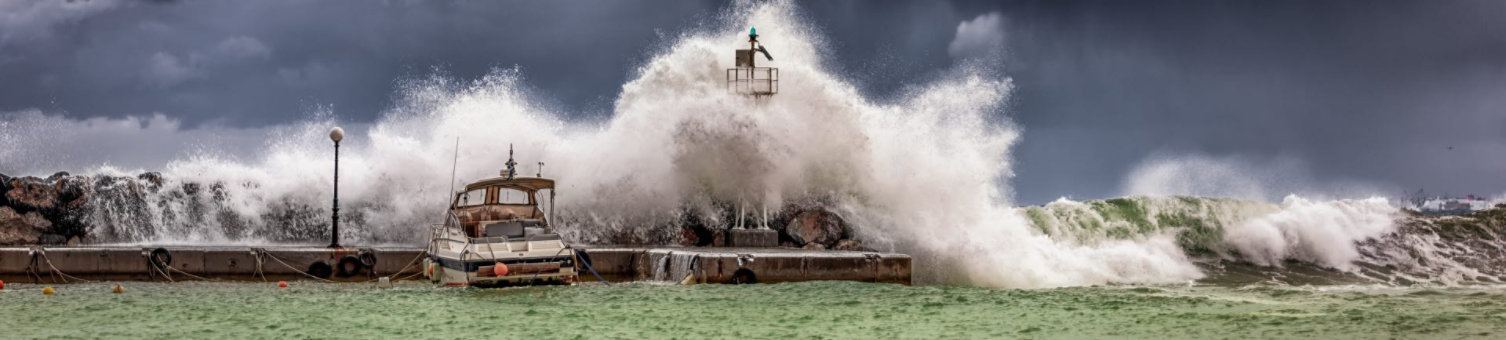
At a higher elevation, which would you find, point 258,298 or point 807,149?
point 807,149

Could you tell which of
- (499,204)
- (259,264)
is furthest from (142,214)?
(499,204)

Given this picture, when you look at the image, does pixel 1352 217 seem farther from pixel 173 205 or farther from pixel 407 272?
pixel 173 205

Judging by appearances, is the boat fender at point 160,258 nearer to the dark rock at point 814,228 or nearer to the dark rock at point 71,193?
the dark rock at point 71,193

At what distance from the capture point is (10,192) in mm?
28391

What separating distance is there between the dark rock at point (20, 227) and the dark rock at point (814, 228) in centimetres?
1611

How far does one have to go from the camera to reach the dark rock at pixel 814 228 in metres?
24.8

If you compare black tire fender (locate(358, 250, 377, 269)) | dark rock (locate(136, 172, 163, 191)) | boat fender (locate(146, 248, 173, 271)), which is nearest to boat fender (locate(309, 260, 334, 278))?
black tire fender (locate(358, 250, 377, 269))

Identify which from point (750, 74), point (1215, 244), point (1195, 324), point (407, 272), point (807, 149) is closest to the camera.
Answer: point (1195, 324)

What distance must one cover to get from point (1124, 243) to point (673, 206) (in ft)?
36.6

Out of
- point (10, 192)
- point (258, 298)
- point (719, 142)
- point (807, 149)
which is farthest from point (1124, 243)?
point (10, 192)

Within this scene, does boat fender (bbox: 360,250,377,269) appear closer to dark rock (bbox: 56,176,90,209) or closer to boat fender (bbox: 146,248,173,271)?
boat fender (bbox: 146,248,173,271)

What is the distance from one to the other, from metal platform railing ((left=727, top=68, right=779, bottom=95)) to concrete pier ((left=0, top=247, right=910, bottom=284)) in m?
4.97

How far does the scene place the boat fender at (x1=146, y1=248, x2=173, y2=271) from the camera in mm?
20734

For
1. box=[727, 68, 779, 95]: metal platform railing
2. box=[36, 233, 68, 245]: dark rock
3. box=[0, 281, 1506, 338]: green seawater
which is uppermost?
→ box=[727, 68, 779, 95]: metal platform railing
